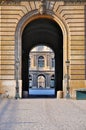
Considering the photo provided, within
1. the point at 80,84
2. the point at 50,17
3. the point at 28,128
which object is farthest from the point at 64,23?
the point at 28,128

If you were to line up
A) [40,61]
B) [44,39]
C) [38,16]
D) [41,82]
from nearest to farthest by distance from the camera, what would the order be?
[38,16], [44,39], [41,82], [40,61]

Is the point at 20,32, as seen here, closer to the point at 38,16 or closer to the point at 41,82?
the point at 38,16

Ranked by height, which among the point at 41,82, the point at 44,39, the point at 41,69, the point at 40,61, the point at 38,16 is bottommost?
the point at 41,82

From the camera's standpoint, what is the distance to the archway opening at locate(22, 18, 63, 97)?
55763 millimetres

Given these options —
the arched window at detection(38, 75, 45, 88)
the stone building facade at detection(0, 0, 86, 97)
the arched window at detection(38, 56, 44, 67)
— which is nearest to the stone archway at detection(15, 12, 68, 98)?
the stone building facade at detection(0, 0, 86, 97)

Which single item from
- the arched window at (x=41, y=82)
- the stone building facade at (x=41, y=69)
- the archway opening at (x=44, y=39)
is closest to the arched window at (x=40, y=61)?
the stone building facade at (x=41, y=69)

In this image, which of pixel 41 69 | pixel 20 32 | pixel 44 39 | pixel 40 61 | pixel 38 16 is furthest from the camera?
pixel 40 61

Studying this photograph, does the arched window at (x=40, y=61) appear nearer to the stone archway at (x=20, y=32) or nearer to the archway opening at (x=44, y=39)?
the archway opening at (x=44, y=39)

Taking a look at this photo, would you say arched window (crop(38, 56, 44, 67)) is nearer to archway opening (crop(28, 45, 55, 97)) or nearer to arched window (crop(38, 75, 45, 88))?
archway opening (crop(28, 45, 55, 97))

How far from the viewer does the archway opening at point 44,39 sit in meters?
55.8

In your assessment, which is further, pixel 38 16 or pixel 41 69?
pixel 41 69

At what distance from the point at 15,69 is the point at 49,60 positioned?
66.5 meters

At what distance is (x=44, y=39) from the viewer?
231 ft

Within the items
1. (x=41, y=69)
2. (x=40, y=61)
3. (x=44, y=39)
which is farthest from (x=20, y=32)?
(x=40, y=61)
